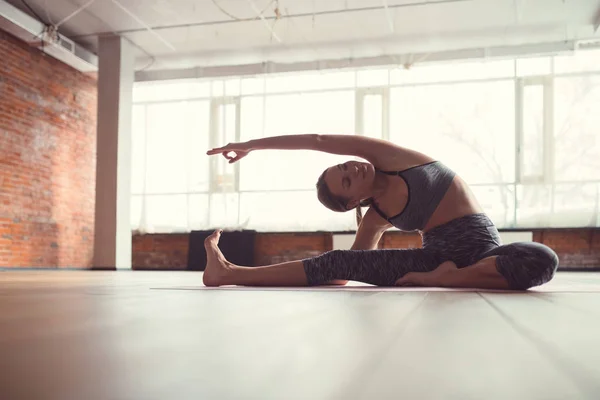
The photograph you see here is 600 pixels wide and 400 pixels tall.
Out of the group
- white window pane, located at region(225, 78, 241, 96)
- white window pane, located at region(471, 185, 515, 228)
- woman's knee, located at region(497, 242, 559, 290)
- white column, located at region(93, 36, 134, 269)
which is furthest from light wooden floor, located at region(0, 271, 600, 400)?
white window pane, located at region(225, 78, 241, 96)

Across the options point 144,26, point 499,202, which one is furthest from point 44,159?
point 499,202

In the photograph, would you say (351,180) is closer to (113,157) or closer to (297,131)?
(113,157)

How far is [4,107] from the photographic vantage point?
296 inches

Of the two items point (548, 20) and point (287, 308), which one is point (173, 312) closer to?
point (287, 308)

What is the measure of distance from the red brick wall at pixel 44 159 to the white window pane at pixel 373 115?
432cm

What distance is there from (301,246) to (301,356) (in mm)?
8571

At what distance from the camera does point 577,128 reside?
8.36m

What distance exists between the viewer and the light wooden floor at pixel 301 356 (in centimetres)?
50

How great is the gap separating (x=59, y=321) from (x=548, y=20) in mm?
7870

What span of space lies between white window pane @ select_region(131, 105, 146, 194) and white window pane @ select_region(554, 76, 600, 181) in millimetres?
6350

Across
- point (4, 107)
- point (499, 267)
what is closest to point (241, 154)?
point (499, 267)

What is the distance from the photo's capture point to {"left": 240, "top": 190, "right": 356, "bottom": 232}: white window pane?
9031 mm

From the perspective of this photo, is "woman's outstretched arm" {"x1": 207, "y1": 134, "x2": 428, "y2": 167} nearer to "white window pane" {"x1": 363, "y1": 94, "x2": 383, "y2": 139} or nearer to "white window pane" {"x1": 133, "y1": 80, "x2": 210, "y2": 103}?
"white window pane" {"x1": 363, "y1": 94, "x2": 383, "y2": 139}

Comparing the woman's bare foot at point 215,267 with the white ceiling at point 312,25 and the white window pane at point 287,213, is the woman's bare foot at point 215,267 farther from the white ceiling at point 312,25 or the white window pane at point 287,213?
the white window pane at point 287,213
